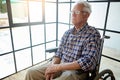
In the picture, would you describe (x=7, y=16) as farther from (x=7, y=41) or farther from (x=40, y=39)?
(x=40, y=39)

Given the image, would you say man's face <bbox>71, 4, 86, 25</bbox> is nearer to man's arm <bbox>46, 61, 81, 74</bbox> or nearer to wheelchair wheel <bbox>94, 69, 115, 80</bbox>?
man's arm <bbox>46, 61, 81, 74</bbox>

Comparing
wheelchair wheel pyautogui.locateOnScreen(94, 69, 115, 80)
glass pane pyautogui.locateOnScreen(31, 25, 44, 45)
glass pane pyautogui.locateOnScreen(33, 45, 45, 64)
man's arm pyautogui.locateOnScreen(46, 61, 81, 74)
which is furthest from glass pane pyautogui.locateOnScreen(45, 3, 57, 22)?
wheelchair wheel pyautogui.locateOnScreen(94, 69, 115, 80)

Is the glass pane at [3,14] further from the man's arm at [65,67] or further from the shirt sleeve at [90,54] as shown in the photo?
the shirt sleeve at [90,54]

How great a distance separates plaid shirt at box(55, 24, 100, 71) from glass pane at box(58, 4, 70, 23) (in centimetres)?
102

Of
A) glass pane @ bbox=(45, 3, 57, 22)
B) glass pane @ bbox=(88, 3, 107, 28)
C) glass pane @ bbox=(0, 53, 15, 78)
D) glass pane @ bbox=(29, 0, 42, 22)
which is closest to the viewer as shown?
glass pane @ bbox=(88, 3, 107, 28)

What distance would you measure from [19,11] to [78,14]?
3.87ft

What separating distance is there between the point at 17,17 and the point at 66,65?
132cm

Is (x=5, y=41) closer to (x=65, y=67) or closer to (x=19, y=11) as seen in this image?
(x=19, y=11)

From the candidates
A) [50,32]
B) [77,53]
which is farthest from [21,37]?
[77,53]

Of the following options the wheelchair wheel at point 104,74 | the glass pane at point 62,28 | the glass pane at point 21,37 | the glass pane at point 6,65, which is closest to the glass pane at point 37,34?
the glass pane at point 21,37

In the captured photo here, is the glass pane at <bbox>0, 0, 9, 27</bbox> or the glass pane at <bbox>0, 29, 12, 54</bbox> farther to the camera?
the glass pane at <bbox>0, 29, 12, 54</bbox>

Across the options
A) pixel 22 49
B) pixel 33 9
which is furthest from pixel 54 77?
pixel 33 9

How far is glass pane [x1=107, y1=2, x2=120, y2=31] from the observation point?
1449 millimetres

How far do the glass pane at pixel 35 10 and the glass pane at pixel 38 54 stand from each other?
60cm
